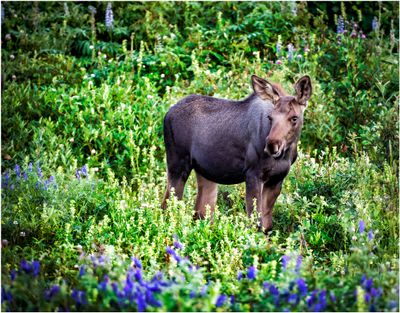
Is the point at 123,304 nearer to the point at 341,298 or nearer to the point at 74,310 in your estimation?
the point at 74,310

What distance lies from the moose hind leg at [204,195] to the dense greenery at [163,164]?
0.13 m

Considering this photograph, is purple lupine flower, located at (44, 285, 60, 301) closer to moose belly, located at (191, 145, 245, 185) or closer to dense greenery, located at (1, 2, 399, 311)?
dense greenery, located at (1, 2, 399, 311)

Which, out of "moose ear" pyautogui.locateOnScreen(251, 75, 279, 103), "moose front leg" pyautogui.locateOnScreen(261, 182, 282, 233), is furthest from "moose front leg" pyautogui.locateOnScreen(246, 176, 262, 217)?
"moose ear" pyautogui.locateOnScreen(251, 75, 279, 103)

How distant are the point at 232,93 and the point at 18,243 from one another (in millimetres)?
4747

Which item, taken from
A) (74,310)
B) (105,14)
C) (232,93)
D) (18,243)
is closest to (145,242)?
(18,243)

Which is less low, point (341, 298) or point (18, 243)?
point (341, 298)

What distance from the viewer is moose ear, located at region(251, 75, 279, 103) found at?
7574 millimetres

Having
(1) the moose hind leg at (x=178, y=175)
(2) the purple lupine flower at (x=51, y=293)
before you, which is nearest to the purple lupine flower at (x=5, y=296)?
(2) the purple lupine flower at (x=51, y=293)

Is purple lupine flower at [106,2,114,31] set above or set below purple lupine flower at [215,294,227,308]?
above

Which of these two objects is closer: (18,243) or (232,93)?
(18,243)

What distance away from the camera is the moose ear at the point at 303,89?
289 inches

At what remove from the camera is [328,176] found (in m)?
8.83

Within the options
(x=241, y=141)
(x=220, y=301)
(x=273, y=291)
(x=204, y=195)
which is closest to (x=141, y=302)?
(x=220, y=301)

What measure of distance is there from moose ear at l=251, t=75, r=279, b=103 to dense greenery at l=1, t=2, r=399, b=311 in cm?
118
